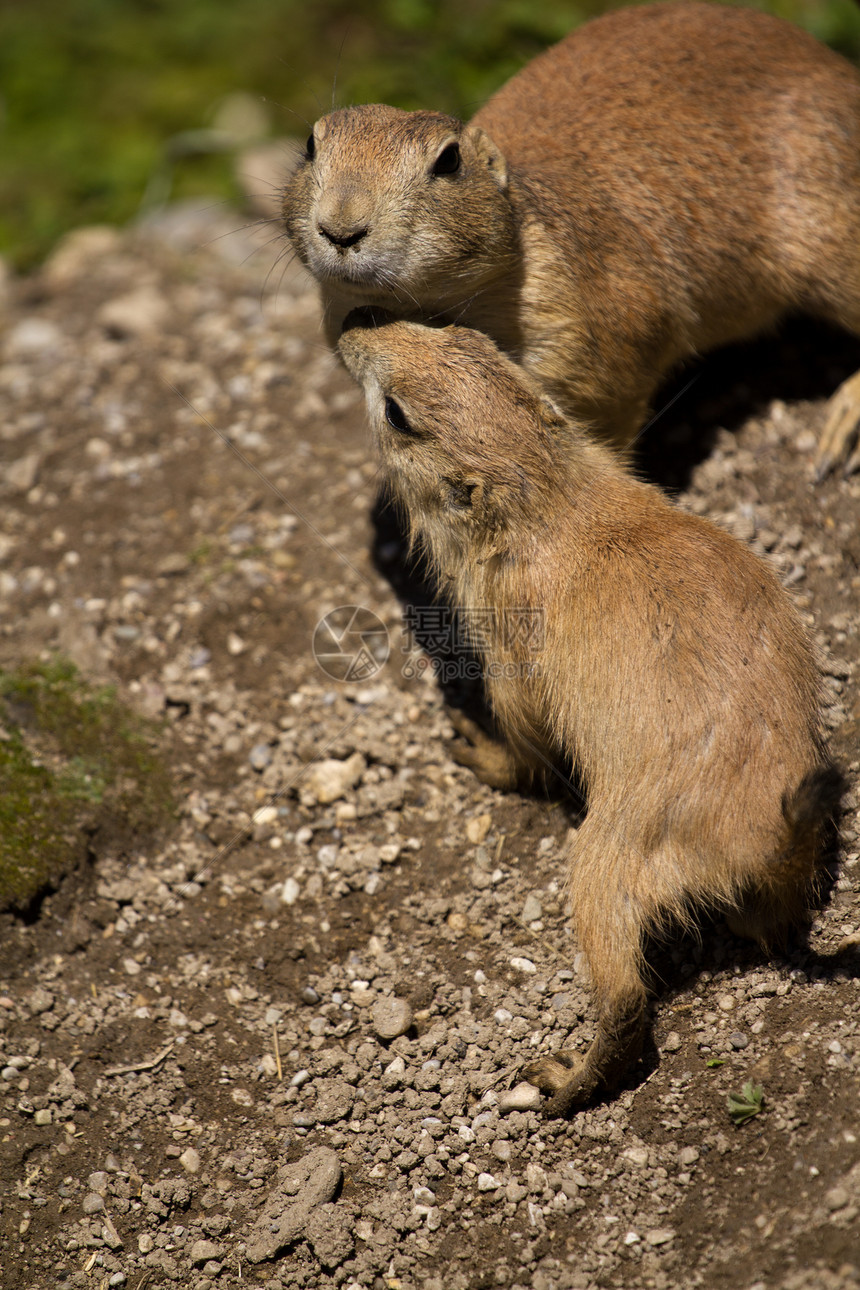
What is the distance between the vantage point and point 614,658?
3.07 metres

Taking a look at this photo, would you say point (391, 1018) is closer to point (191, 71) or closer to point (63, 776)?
point (63, 776)

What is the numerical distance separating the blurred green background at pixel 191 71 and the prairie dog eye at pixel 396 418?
130 inches

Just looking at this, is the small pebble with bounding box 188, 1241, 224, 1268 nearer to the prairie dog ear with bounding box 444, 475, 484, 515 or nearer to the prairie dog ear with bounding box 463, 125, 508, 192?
the prairie dog ear with bounding box 444, 475, 484, 515

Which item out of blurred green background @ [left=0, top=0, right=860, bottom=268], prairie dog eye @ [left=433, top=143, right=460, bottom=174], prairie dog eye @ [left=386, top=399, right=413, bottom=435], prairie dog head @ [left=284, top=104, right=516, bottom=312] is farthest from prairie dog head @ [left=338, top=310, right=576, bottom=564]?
blurred green background @ [left=0, top=0, right=860, bottom=268]

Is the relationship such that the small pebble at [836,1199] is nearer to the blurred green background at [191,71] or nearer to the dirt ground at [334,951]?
the dirt ground at [334,951]

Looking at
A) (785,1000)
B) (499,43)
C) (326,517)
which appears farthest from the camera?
(499,43)

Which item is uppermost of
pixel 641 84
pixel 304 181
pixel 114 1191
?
pixel 641 84

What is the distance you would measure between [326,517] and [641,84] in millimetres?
2181

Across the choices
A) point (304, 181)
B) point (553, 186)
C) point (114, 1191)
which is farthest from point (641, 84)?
point (114, 1191)

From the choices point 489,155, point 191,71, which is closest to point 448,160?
point 489,155

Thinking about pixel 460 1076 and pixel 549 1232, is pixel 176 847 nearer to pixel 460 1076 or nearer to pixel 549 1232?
pixel 460 1076

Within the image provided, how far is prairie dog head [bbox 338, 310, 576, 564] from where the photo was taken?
3325 mm

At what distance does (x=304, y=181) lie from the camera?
347cm

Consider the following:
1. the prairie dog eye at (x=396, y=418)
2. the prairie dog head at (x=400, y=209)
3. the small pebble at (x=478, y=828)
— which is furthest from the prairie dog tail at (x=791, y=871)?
the prairie dog head at (x=400, y=209)
